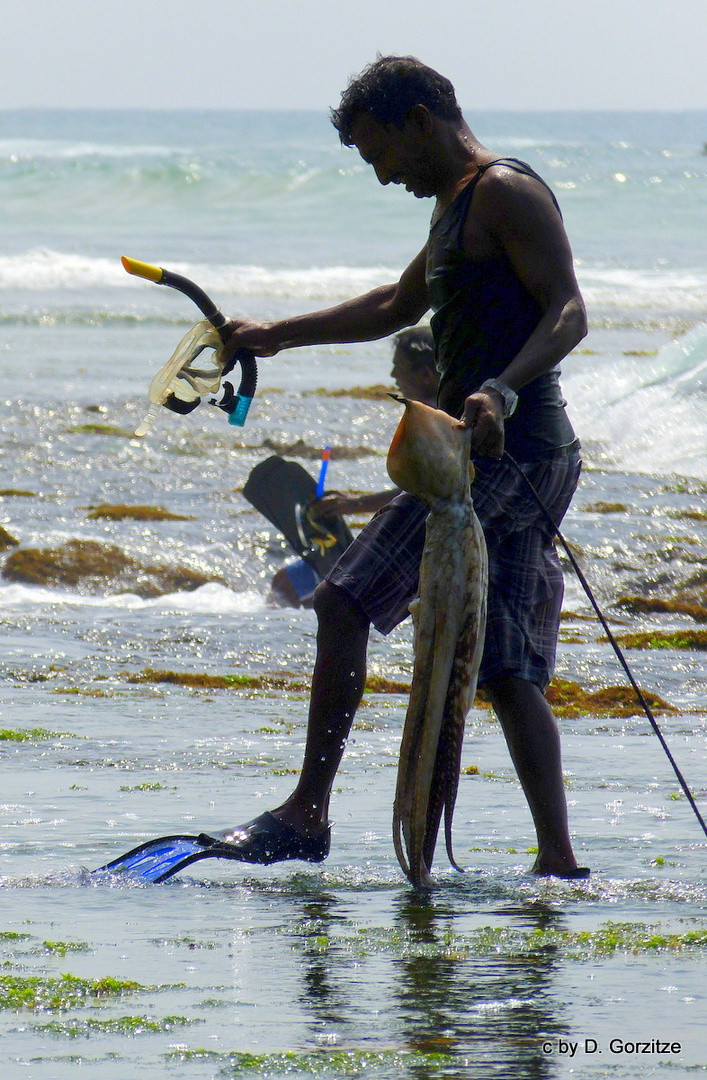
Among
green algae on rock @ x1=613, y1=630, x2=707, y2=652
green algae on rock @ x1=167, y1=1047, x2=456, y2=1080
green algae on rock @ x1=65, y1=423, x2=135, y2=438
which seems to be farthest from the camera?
green algae on rock @ x1=65, y1=423, x2=135, y2=438

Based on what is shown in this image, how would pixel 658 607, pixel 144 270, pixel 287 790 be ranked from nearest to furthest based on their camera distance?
1. pixel 144 270
2. pixel 287 790
3. pixel 658 607

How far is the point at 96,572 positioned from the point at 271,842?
170 inches

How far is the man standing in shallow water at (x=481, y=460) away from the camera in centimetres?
326

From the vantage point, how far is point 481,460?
3.29 meters

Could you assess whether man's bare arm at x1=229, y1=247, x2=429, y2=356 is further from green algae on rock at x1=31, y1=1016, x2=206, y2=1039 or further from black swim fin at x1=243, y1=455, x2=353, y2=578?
black swim fin at x1=243, y1=455, x2=353, y2=578

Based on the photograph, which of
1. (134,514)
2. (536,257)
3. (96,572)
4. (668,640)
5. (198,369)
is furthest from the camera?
(134,514)

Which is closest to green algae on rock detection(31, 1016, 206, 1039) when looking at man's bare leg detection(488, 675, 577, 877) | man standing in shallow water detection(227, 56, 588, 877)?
man standing in shallow water detection(227, 56, 588, 877)

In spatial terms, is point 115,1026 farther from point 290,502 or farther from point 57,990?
point 290,502

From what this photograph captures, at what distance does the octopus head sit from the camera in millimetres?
3084

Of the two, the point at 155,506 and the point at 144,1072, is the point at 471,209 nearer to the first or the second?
the point at 144,1072

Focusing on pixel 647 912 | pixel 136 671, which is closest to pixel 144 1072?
pixel 647 912

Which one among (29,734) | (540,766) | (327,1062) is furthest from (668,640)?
(327,1062)

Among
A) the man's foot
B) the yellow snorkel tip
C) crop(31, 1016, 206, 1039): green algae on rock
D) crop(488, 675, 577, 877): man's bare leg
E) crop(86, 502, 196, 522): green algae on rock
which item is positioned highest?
the yellow snorkel tip

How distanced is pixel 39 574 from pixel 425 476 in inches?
185
